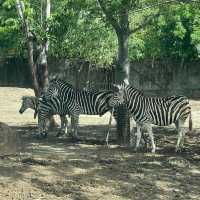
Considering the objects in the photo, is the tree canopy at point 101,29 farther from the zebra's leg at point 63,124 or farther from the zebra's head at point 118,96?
the zebra's leg at point 63,124

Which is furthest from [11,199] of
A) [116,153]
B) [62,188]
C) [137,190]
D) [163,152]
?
[163,152]

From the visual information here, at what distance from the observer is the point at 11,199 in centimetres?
903

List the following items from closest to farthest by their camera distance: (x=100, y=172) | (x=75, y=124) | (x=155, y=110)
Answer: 1. (x=100, y=172)
2. (x=155, y=110)
3. (x=75, y=124)

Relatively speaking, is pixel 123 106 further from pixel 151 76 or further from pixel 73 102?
pixel 151 76

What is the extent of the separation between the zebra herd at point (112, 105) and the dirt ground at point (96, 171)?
640 mm

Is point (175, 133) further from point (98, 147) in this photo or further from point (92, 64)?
point (92, 64)

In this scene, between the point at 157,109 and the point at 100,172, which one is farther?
the point at 157,109

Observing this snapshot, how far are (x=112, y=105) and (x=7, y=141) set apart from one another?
3.10 metres

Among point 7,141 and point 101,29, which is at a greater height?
point 101,29

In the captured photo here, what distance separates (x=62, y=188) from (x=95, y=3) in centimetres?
663

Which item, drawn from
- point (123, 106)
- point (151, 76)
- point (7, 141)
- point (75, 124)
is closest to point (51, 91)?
point (75, 124)

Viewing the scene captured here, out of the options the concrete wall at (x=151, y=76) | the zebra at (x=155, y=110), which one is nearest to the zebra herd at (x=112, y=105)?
the zebra at (x=155, y=110)

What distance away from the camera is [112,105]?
14.2 metres

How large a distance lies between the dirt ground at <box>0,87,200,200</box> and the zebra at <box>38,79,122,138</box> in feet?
2.50
